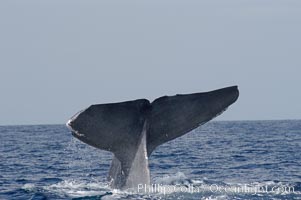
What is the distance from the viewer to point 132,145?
12117 millimetres

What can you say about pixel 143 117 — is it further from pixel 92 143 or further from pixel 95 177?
pixel 95 177

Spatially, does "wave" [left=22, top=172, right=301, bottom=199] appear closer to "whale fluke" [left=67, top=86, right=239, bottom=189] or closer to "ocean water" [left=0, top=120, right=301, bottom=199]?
"ocean water" [left=0, top=120, right=301, bottom=199]

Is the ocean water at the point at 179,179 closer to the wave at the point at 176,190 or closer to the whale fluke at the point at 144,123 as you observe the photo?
the wave at the point at 176,190

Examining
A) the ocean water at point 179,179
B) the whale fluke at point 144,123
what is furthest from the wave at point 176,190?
the whale fluke at point 144,123

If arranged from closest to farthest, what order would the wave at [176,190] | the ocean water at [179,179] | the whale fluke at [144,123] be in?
1. the whale fluke at [144,123]
2. the wave at [176,190]
3. the ocean water at [179,179]

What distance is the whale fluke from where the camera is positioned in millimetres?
11828

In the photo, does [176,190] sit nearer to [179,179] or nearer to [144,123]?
[144,123]

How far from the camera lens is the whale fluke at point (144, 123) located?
11.8 metres

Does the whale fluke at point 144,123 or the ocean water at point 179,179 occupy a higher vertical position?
the whale fluke at point 144,123

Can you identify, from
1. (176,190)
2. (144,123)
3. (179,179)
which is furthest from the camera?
(179,179)

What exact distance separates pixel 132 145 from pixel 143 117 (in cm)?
52

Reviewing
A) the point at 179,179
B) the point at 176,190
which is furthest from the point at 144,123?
the point at 179,179

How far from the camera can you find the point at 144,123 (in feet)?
40.2

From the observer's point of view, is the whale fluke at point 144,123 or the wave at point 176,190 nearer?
the whale fluke at point 144,123
